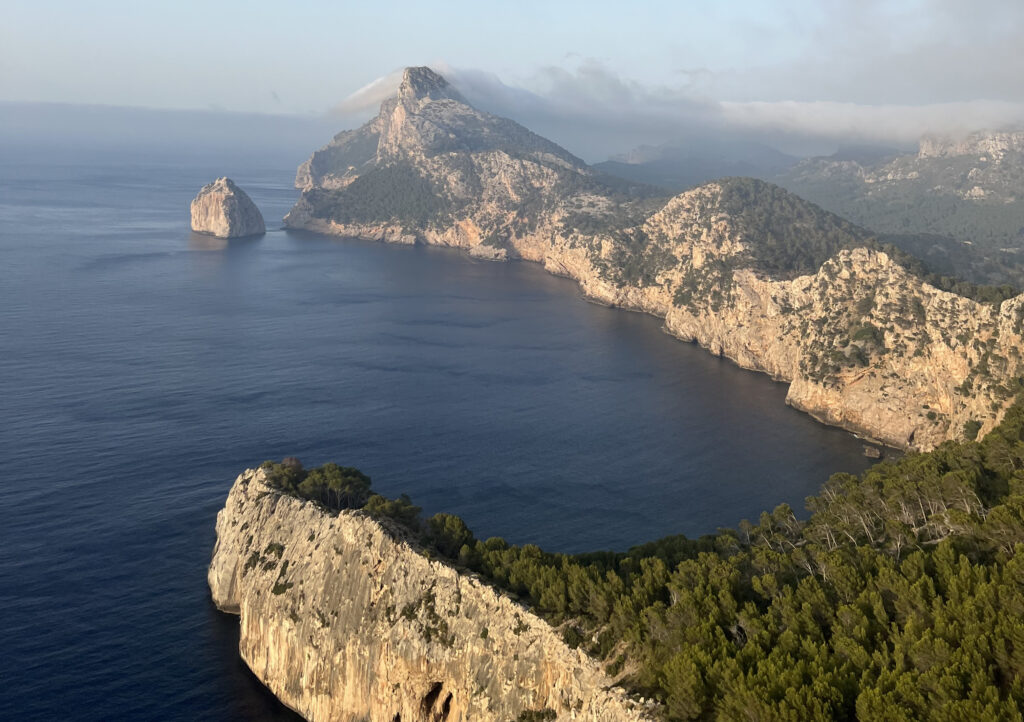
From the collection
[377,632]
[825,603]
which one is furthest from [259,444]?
[825,603]

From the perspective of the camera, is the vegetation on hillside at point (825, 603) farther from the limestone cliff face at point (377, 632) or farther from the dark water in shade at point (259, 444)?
the dark water in shade at point (259, 444)

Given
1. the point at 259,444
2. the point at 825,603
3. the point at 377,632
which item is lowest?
the point at 259,444

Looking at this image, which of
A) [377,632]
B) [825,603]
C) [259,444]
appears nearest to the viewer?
[825,603]

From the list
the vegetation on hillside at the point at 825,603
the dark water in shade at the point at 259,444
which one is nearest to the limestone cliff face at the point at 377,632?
the vegetation on hillside at the point at 825,603

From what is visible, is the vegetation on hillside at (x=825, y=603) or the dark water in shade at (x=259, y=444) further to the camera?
the dark water in shade at (x=259, y=444)

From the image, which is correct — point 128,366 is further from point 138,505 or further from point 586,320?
point 586,320

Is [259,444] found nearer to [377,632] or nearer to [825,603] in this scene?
[377,632]

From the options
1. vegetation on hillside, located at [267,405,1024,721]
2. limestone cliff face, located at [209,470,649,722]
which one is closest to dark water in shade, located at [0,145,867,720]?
limestone cliff face, located at [209,470,649,722]
